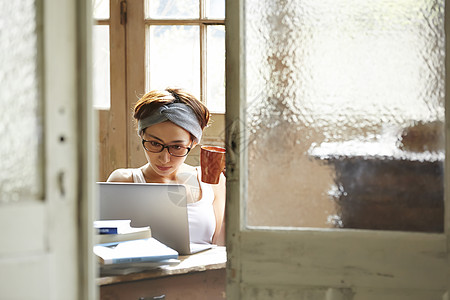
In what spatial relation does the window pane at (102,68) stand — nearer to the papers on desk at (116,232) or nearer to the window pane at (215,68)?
the window pane at (215,68)

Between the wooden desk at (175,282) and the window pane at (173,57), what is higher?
the window pane at (173,57)

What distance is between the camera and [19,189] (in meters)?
1.44

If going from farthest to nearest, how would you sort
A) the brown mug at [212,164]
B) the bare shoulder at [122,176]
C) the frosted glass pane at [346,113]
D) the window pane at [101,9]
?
1. the window pane at [101,9]
2. the bare shoulder at [122,176]
3. the brown mug at [212,164]
4. the frosted glass pane at [346,113]

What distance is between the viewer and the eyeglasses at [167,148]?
2916 millimetres

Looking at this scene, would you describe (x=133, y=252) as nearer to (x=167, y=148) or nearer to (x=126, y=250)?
(x=126, y=250)

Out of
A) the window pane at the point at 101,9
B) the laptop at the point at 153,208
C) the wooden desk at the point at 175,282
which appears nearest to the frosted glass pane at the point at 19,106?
the wooden desk at the point at 175,282

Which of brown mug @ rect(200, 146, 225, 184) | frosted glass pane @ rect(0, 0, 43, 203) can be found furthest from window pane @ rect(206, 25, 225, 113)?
frosted glass pane @ rect(0, 0, 43, 203)

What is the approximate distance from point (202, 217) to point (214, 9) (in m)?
1.25

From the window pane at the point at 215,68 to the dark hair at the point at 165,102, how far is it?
1.47 feet

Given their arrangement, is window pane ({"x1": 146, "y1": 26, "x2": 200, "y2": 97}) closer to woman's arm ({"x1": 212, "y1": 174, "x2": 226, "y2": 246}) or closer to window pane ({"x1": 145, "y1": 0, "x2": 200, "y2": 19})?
window pane ({"x1": 145, "y1": 0, "x2": 200, "y2": 19})

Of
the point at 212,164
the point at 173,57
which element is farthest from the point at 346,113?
the point at 173,57

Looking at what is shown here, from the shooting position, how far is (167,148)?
292 cm

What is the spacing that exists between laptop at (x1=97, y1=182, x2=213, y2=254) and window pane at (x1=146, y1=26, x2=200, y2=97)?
1.14m

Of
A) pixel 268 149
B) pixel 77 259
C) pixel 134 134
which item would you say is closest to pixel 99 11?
pixel 134 134
